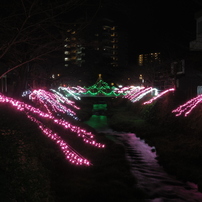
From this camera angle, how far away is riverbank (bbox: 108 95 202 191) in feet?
32.5

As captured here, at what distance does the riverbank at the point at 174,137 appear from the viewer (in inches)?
390

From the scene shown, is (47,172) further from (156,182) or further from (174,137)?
(174,137)

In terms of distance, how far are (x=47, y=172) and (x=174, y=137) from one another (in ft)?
28.5

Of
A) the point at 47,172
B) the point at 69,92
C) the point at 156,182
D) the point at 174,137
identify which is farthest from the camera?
the point at 69,92

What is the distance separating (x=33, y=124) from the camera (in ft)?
32.2

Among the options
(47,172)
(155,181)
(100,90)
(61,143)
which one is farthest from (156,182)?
(100,90)

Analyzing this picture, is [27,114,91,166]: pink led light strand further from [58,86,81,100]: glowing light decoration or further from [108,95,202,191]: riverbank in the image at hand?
[58,86,81,100]: glowing light decoration

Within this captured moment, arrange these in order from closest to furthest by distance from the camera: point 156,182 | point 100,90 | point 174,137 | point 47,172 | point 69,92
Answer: point 47,172, point 156,182, point 174,137, point 69,92, point 100,90

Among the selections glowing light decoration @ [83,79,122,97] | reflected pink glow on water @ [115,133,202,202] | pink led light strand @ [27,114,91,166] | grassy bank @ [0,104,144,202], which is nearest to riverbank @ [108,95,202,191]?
reflected pink glow on water @ [115,133,202,202]

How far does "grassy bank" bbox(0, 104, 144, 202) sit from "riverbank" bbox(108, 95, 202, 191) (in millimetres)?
1876

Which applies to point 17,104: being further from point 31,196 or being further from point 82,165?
point 31,196

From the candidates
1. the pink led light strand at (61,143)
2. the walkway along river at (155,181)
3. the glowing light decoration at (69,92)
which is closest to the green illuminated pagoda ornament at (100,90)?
the glowing light decoration at (69,92)

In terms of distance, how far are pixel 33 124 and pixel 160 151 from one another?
585cm

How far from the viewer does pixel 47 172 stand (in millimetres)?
8062
